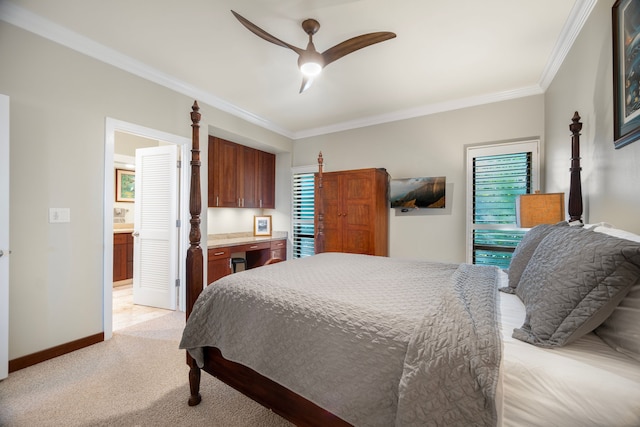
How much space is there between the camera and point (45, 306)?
2246 millimetres

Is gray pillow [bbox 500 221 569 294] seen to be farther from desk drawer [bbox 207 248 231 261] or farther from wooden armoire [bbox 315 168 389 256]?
desk drawer [bbox 207 248 231 261]

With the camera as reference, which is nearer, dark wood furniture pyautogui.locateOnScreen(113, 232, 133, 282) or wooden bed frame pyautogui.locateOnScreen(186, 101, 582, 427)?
wooden bed frame pyautogui.locateOnScreen(186, 101, 582, 427)

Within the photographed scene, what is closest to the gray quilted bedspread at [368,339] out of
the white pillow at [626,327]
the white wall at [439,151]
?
the white pillow at [626,327]

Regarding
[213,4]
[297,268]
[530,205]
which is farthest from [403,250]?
[213,4]

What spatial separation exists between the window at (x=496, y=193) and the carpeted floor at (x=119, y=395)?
308cm

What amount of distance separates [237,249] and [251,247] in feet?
0.95

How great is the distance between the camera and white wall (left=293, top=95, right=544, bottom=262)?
3320 millimetres

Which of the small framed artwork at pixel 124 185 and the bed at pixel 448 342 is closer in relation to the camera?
the bed at pixel 448 342

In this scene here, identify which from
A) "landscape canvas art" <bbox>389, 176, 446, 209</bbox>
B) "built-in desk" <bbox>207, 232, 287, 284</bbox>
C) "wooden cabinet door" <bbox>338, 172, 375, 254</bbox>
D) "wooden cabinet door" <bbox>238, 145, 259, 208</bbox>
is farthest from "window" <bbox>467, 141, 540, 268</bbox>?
"wooden cabinet door" <bbox>238, 145, 259, 208</bbox>

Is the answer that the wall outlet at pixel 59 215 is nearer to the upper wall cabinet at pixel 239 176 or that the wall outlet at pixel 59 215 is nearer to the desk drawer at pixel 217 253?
the desk drawer at pixel 217 253

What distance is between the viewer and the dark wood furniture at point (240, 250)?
370 cm

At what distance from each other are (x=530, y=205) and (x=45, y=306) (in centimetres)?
413

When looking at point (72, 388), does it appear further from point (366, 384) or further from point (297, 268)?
point (366, 384)

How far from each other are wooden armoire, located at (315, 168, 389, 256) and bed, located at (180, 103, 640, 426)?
208 cm
